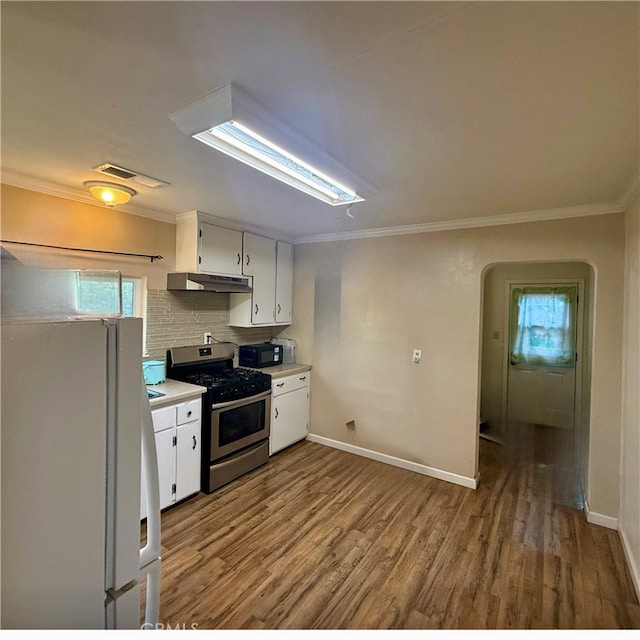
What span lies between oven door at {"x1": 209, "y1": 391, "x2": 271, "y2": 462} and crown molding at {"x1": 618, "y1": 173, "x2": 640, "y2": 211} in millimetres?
3280

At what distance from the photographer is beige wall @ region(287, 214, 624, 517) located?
256 centimetres

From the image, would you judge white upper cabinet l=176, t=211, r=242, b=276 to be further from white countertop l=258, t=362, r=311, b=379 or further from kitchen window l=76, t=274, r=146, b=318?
kitchen window l=76, t=274, r=146, b=318

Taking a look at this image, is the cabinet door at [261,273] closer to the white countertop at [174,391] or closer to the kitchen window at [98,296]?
the white countertop at [174,391]

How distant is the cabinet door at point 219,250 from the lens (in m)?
3.10

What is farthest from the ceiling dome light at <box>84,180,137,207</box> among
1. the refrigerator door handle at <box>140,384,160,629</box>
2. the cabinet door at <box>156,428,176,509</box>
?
the refrigerator door handle at <box>140,384,160,629</box>

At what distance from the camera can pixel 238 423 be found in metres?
3.11

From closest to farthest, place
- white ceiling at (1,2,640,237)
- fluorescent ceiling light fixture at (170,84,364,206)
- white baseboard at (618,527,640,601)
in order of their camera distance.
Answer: white ceiling at (1,2,640,237)
fluorescent ceiling light fixture at (170,84,364,206)
white baseboard at (618,527,640,601)

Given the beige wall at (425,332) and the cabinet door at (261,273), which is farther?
the cabinet door at (261,273)

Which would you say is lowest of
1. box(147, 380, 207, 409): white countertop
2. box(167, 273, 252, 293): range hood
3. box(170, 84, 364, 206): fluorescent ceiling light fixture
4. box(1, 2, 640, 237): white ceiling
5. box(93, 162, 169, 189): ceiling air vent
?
box(147, 380, 207, 409): white countertop

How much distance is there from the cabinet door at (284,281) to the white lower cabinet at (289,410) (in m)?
0.77

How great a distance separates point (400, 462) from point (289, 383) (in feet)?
4.78

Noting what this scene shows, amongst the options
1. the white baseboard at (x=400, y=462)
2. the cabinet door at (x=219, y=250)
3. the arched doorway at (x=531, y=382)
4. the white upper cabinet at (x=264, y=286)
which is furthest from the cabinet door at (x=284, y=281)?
the arched doorway at (x=531, y=382)
